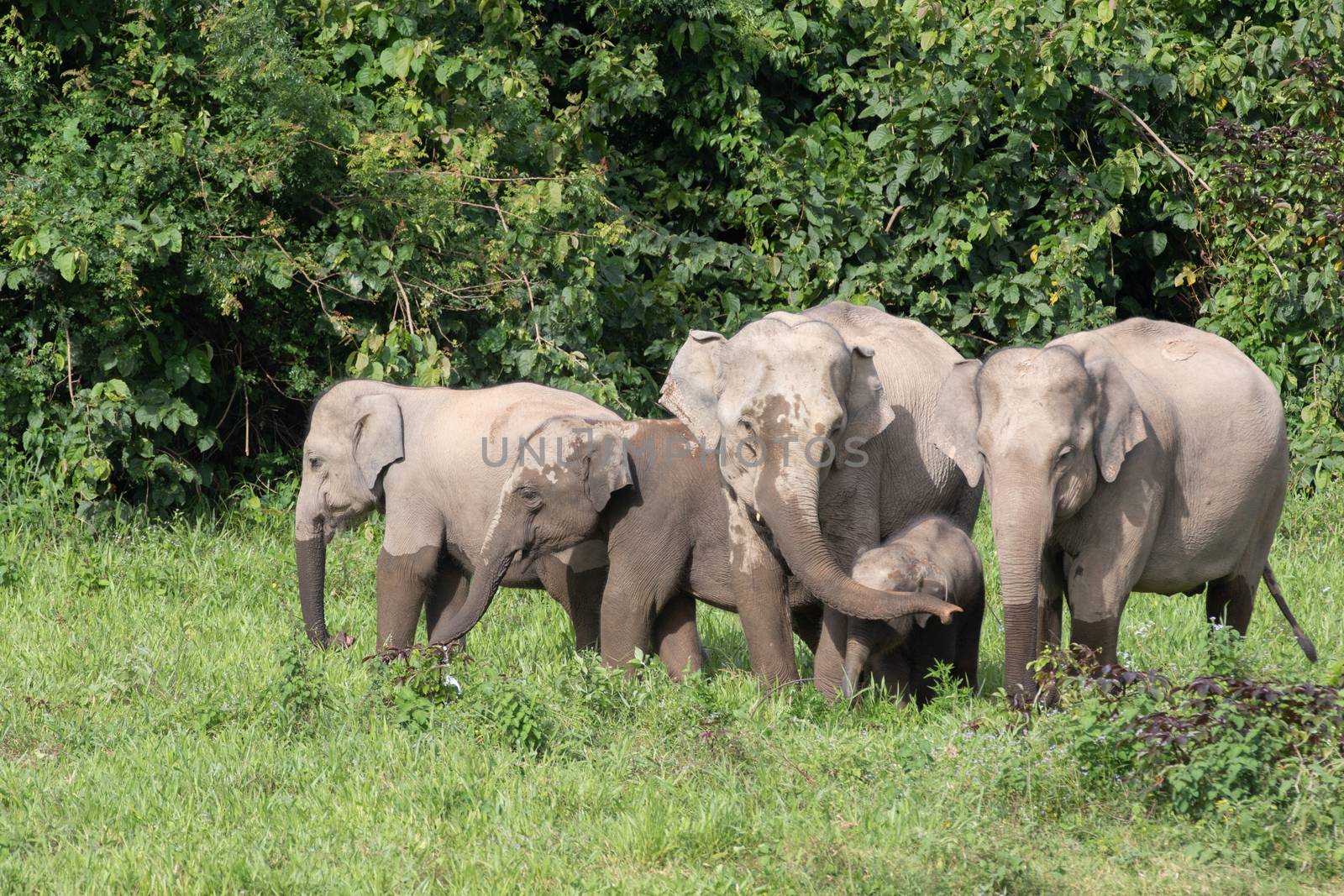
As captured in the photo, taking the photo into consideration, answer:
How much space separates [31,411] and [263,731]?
4.27m

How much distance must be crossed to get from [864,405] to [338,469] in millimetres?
2667

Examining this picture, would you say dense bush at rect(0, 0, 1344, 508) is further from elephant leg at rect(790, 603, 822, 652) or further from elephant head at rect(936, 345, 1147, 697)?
elephant head at rect(936, 345, 1147, 697)

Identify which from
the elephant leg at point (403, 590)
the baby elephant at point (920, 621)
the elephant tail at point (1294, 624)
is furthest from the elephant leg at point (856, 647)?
the elephant leg at point (403, 590)

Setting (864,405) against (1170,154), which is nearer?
(864,405)

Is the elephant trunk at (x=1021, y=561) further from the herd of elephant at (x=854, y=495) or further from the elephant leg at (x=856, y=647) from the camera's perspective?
the elephant leg at (x=856, y=647)

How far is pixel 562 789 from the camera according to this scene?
17.6 feet

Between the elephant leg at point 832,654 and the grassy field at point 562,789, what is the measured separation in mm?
113

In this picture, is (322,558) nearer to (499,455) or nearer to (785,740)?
(499,455)

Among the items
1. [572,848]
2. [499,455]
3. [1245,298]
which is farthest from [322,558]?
[1245,298]

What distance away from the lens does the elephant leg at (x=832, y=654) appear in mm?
6258

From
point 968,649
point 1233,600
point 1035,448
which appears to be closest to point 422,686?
point 968,649

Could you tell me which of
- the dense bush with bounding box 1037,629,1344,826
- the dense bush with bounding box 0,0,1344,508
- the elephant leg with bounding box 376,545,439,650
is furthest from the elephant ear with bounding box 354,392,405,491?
the dense bush with bounding box 1037,629,1344,826

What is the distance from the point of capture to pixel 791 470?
6000 millimetres

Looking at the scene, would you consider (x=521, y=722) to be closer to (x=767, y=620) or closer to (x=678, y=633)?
(x=767, y=620)
